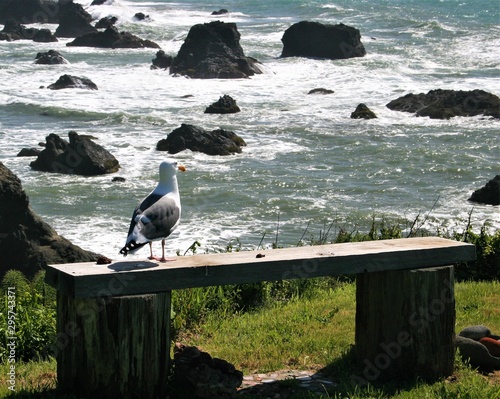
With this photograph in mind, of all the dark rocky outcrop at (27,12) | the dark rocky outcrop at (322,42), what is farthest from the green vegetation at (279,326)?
the dark rocky outcrop at (27,12)

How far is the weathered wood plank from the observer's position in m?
6.67

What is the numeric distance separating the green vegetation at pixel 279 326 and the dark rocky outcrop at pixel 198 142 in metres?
18.6

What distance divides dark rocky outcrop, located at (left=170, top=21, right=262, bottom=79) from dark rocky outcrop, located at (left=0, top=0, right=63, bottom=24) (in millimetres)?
27207

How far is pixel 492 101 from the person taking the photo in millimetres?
37188

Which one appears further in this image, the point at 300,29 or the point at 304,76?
the point at 300,29

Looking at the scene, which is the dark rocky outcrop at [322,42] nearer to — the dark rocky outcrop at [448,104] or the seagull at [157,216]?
the dark rocky outcrop at [448,104]

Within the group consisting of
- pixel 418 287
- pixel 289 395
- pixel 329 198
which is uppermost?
pixel 418 287

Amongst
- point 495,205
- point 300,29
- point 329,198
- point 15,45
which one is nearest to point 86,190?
point 329,198

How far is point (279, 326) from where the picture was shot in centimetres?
902

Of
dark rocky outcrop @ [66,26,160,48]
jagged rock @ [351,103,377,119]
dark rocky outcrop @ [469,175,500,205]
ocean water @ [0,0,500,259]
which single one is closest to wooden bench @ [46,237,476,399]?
ocean water @ [0,0,500,259]

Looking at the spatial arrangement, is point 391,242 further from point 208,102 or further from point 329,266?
point 208,102

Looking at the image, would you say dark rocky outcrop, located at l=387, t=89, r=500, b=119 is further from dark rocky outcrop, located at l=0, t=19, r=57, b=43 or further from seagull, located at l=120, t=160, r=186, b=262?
seagull, located at l=120, t=160, r=186, b=262

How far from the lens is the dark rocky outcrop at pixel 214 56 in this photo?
1818 inches

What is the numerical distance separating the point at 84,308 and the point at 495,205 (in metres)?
18.7
